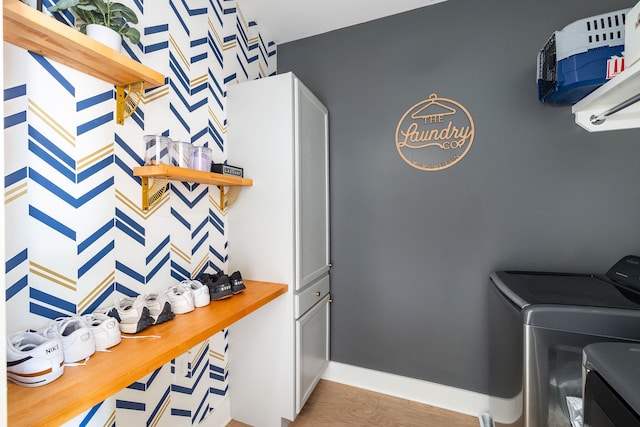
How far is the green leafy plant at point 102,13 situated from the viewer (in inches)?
36.0

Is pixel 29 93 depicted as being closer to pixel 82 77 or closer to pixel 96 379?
pixel 82 77

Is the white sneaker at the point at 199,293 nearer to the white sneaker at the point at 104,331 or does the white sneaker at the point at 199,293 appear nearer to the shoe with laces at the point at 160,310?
the shoe with laces at the point at 160,310

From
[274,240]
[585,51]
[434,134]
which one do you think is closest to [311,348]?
[274,240]

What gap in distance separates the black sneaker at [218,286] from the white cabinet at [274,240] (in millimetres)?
297

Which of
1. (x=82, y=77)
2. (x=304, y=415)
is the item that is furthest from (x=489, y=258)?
(x=82, y=77)

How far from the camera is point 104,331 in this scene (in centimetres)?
93

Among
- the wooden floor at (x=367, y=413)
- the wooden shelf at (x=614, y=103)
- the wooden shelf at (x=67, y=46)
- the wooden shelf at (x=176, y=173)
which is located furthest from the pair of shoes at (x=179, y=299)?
the wooden shelf at (x=614, y=103)

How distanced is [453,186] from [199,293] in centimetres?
166

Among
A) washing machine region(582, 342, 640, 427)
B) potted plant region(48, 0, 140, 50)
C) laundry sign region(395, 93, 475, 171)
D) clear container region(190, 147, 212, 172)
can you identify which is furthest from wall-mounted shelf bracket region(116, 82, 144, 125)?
washing machine region(582, 342, 640, 427)

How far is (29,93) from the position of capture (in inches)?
35.6

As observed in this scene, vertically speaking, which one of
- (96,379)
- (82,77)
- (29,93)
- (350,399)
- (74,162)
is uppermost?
(82,77)

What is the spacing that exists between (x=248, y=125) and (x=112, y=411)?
1.54 metres

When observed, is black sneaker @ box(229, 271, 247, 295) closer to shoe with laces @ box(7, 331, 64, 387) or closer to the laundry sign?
shoe with laces @ box(7, 331, 64, 387)

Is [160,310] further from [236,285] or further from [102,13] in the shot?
[102,13]
